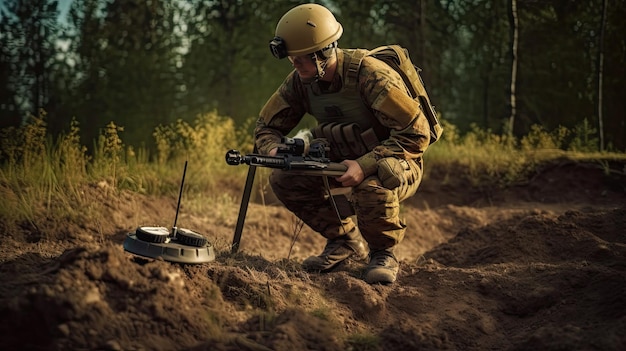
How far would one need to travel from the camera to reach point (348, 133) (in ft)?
15.1

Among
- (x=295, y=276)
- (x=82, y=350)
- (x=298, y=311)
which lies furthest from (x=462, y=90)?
(x=82, y=350)

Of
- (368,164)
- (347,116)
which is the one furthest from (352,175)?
(347,116)

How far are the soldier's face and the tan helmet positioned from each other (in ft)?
0.20

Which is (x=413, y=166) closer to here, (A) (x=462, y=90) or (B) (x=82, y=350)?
(B) (x=82, y=350)

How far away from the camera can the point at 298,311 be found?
10.8 ft

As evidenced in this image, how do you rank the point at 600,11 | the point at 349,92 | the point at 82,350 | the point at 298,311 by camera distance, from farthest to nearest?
the point at 600,11 < the point at 349,92 < the point at 298,311 < the point at 82,350

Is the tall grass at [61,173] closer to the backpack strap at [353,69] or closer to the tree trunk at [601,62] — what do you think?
the backpack strap at [353,69]

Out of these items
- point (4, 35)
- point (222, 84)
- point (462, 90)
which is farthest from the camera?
point (462, 90)

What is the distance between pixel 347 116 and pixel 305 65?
0.47 meters

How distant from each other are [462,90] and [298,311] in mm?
9078

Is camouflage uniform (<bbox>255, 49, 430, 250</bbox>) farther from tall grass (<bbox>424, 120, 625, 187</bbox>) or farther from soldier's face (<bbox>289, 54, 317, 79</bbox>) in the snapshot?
tall grass (<bbox>424, 120, 625, 187</bbox>)

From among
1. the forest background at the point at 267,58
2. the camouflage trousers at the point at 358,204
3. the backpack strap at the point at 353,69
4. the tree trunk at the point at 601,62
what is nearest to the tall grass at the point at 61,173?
the forest background at the point at 267,58

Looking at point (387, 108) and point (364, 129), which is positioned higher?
point (387, 108)

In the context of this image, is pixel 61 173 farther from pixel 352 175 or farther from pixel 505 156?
pixel 505 156
